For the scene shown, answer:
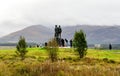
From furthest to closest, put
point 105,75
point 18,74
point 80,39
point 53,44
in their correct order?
point 80,39 → point 53,44 → point 18,74 → point 105,75

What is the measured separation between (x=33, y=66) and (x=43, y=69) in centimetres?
120

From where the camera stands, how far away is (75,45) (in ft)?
271

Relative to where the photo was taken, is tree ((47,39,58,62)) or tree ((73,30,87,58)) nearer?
tree ((47,39,58,62))

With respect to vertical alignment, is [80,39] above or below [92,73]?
above

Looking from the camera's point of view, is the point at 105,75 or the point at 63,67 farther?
the point at 63,67

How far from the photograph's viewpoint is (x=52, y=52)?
74.2 metres

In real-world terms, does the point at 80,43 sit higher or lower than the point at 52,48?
higher

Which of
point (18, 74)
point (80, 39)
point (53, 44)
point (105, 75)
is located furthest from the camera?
point (80, 39)

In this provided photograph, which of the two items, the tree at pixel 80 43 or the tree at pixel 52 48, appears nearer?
the tree at pixel 52 48

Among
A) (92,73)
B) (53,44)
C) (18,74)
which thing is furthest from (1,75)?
(53,44)

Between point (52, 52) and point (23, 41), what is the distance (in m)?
12.5

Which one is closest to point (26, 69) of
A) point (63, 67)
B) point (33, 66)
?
point (33, 66)

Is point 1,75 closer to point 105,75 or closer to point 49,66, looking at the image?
point 49,66

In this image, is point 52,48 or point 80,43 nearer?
point 52,48
